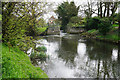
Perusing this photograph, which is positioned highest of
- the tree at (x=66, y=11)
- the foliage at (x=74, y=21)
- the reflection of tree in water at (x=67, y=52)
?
the tree at (x=66, y=11)

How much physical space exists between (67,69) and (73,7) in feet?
77.1

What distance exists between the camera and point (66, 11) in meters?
26.9

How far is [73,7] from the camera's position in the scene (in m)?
25.8

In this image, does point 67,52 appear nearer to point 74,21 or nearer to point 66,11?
point 74,21

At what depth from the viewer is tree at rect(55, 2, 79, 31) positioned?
85.6 ft

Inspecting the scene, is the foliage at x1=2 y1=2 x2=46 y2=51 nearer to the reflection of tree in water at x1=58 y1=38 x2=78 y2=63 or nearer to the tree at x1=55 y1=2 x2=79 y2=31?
the reflection of tree in water at x1=58 y1=38 x2=78 y2=63

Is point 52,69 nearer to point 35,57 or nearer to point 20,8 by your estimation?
point 35,57

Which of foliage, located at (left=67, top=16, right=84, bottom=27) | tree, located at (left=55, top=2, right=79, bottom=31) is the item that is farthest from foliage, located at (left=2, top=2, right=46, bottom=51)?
tree, located at (left=55, top=2, right=79, bottom=31)

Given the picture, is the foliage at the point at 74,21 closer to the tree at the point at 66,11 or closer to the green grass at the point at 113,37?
the tree at the point at 66,11

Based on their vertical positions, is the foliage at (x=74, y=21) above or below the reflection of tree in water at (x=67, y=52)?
above

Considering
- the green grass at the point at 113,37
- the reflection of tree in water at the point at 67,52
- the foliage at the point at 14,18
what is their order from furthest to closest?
the green grass at the point at 113,37
the reflection of tree in water at the point at 67,52
the foliage at the point at 14,18

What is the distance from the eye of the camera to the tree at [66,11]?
26.1m

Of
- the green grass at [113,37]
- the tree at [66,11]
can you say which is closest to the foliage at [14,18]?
the green grass at [113,37]

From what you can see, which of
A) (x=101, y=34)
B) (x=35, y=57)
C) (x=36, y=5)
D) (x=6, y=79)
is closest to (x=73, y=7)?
(x=101, y=34)
